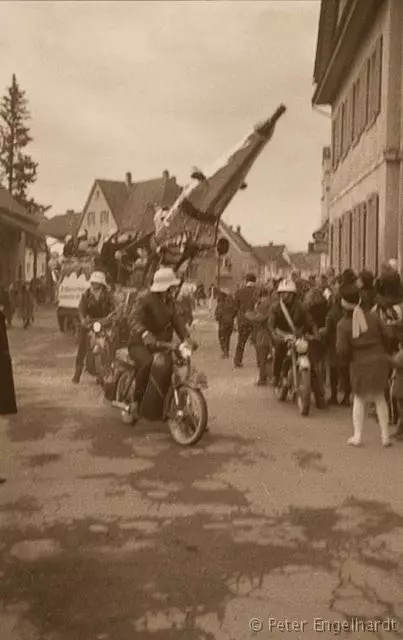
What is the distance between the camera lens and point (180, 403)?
845 cm

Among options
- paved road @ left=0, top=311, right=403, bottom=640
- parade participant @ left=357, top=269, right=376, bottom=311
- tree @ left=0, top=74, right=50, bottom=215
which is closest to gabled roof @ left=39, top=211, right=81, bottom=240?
tree @ left=0, top=74, right=50, bottom=215

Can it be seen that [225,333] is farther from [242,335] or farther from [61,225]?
[61,225]

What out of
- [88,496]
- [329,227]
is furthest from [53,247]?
[329,227]

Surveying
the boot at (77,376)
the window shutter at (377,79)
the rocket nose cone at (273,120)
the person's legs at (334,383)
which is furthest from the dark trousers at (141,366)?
the window shutter at (377,79)

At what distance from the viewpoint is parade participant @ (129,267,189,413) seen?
865 centimetres

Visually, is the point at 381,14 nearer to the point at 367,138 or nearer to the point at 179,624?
the point at 367,138

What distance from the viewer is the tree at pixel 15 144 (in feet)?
22.8

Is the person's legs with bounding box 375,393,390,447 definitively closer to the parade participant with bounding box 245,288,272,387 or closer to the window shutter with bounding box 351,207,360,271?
the parade participant with bounding box 245,288,272,387

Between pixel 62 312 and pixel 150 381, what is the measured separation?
1419 cm

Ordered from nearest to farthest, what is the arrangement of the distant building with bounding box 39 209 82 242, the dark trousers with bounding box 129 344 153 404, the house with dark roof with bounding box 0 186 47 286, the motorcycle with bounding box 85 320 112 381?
the house with dark roof with bounding box 0 186 47 286
the dark trousers with bounding box 129 344 153 404
the distant building with bounding box 39 209 82 242
the motorcycle with bounding box 85 320 112 381

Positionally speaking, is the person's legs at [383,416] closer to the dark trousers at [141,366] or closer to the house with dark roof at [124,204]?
the dark trousers at [141,366]

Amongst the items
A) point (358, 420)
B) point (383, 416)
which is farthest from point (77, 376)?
point (383, 416)

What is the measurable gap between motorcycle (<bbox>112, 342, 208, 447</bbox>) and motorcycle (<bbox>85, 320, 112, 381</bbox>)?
3.48 m

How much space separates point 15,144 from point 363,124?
38.0ft
